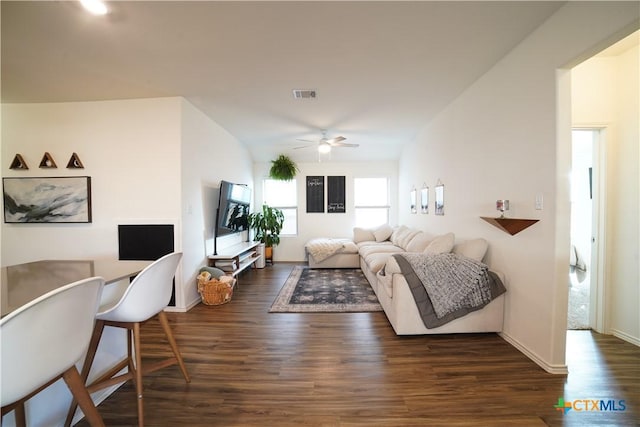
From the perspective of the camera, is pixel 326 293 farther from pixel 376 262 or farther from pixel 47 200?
pixel 47 200

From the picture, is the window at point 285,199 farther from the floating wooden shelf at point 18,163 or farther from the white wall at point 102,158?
the floating wooden shelf at point 18,163

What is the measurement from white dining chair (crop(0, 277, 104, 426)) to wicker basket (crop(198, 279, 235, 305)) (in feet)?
7.37

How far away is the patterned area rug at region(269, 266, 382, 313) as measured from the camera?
3195mm

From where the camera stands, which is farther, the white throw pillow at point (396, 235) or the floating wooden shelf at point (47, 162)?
the white throw pillow at point (396, 235)

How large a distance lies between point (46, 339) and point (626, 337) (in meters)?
4.18

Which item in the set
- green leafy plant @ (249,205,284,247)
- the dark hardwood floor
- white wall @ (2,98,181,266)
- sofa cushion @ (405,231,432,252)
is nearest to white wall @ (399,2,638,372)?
the dark hardwood floor

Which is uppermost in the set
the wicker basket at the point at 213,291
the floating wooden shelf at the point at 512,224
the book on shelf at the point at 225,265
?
the floating wooden shelf at the point at 512,224

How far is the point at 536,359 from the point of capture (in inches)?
80.6

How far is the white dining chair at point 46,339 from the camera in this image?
80 centimetres

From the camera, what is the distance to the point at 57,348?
944 millimetres

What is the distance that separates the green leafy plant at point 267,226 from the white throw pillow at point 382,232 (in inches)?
89.6

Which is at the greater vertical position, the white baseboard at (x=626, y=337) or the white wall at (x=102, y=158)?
the white wall at (x=102, y=158)

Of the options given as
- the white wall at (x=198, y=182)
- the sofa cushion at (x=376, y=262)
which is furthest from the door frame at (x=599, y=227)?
the white wall at (x=198, y=182)

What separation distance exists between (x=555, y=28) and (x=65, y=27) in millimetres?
3732
